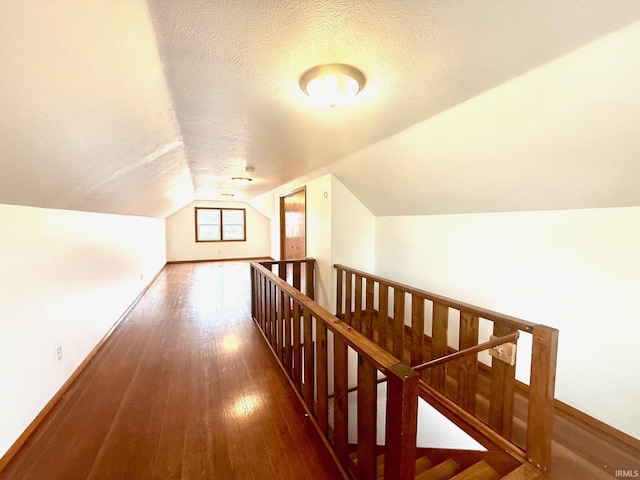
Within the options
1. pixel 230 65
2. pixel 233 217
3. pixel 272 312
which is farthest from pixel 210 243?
pixel 230 65

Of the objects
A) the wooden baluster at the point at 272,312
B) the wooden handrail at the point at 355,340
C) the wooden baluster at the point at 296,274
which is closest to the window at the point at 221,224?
the wooden baluster at the point at 296,274

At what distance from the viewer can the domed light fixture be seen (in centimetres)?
127

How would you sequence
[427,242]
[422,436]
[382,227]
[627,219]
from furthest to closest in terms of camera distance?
[382,227]
[427,242]
[422,436]
[627,219]

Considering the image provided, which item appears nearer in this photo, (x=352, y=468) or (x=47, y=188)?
(x=352, y=468)

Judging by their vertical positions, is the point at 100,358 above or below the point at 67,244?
below

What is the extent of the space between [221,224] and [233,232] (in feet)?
1.57

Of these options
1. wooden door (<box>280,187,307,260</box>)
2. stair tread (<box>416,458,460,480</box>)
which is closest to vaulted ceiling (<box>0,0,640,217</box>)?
stair tread (<box>416,458,460,480</box>)

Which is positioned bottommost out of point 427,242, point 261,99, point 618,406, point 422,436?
point 422,436

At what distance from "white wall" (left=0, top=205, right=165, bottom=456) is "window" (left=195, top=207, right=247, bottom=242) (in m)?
5.61

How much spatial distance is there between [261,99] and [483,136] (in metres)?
1.47

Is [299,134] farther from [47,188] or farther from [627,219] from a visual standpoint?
[627,219]

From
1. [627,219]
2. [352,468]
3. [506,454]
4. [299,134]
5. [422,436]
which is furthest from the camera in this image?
[422,436]

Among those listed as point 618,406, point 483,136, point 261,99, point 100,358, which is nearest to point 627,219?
point 483,136

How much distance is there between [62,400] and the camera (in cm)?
202
